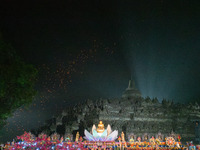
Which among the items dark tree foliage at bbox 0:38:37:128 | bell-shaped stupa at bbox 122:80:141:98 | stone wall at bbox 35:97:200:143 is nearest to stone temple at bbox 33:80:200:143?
stone wall at bbox 35:97:200:143

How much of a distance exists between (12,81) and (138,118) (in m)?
29.2

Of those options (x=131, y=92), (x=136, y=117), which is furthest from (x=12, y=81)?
(x=131, y=92)

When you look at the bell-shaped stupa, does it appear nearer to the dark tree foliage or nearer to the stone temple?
the stone temple

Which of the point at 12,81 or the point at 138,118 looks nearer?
the point at 12,81

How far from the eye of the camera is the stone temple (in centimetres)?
3606

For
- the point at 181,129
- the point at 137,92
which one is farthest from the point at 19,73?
the point at 137,92

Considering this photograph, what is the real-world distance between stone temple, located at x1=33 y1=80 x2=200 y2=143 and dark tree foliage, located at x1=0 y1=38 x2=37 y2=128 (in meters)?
→ 19.6

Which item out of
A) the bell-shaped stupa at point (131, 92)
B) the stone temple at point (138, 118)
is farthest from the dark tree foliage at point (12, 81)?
the bell-shaped stupa at point (131, 92)

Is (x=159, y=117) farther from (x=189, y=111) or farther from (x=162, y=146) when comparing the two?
(x=162, y=146)

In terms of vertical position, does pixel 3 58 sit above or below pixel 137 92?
below

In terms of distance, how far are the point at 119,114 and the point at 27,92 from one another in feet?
81.9

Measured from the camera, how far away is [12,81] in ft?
46.8

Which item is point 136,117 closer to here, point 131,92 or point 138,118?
point 138,118

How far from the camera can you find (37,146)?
14.1 metres
